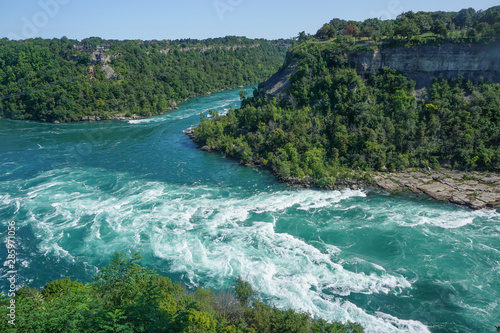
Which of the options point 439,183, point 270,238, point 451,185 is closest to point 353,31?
point 439,183

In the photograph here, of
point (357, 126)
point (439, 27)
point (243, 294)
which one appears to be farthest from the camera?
point (439, 27)

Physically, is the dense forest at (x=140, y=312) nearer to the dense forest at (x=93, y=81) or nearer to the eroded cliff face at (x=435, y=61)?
the eroded cliff face at (x=435, y=61)

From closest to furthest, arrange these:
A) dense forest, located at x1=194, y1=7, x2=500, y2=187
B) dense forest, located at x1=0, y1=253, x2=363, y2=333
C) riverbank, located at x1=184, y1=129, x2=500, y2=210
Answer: dense forest, located at x1=0, y1=253, x2=363, y2=333, riverbank, located at x1=184, y1=129, x2=500, y2=210, dense forest, located at x1=194, y1=7, x2=500, y2=187

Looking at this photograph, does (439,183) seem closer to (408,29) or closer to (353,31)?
(408,29)

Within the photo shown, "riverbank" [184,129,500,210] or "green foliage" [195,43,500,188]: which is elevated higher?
"green foliage" [195,43,500,188]

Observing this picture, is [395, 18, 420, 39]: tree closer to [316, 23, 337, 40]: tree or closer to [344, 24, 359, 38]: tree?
[344, 24, 359, 38]: tree

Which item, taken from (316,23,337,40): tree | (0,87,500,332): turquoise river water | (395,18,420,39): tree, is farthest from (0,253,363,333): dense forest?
(316,23,337,40): tree
